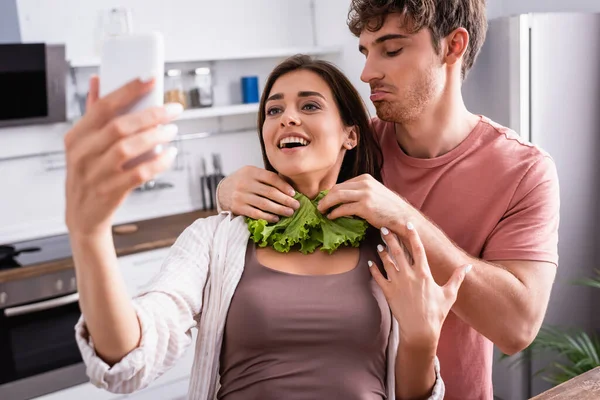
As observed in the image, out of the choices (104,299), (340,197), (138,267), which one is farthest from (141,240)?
(104,299)

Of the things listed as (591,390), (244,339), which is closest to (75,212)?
(244,339)

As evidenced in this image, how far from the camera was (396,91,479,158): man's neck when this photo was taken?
1.67 meters

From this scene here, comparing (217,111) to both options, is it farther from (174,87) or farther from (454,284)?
(454,284)

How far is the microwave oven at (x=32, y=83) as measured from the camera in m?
2.67

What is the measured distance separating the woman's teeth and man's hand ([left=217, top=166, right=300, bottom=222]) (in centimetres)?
8

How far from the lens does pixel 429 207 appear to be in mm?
1624

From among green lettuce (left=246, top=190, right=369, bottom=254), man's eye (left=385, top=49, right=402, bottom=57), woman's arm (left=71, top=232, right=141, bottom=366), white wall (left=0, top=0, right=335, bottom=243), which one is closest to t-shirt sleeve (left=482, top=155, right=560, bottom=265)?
green lettuce (left=246, top=190, right=369, bottom=254)

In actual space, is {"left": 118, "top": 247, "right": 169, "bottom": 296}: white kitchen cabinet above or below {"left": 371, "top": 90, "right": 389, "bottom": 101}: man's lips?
below

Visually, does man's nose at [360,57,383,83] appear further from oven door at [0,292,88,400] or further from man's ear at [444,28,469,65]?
oven door at [0,292,88,400]

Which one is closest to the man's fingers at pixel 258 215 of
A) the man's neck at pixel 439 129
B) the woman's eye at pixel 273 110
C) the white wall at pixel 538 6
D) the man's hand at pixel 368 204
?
the man's hand at pixel 368 204

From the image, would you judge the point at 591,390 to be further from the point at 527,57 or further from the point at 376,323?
the point at 527,57

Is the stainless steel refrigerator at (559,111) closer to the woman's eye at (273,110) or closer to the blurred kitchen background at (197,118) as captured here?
the blurred kitchen background at (197,118)

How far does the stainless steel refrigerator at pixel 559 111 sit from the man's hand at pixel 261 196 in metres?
1.56

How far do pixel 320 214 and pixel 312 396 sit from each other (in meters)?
0.41
